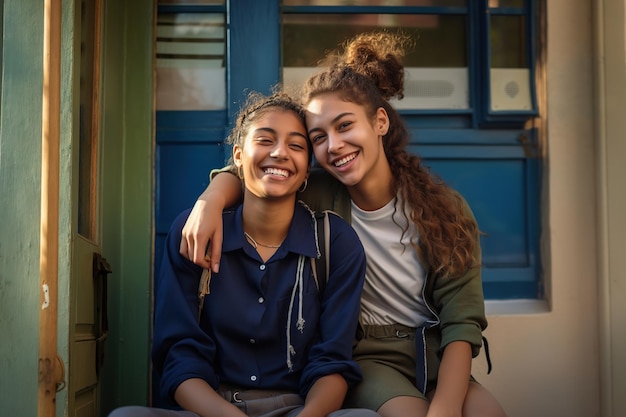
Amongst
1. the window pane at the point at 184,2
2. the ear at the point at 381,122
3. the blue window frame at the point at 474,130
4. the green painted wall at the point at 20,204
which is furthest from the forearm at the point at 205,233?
the window pane at the point at 184,2

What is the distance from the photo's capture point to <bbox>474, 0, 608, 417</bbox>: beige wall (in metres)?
3.53

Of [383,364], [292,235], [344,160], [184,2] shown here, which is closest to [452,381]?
[383,364]

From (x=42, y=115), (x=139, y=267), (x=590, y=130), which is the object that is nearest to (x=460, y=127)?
(x=590, y=130)

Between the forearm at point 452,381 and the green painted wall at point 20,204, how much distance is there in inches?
47.2

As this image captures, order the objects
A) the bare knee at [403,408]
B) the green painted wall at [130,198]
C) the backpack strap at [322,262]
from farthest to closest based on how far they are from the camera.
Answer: the green painted wall at [130,198] < the backpack strap at [322,262] < the bare knee at [403,408]

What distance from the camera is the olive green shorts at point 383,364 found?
2758 mm

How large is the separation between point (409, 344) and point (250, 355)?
0.53m

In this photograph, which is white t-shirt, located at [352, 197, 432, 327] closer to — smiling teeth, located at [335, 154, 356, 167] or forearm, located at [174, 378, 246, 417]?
smiling teeth, located at [335, 154, 356, 167]

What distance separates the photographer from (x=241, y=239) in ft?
9.36

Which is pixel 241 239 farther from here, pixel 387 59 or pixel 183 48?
pixel 183 48

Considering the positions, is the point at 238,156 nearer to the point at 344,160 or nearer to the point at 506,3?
the point at 344,160

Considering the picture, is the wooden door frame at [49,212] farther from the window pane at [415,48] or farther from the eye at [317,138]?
the window pane at [415,48]

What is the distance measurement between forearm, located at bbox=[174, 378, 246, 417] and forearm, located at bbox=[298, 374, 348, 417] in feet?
0.65

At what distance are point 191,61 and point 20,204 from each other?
4.02 feet
